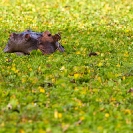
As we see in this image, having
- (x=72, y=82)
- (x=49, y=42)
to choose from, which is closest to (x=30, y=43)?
(x=49, y=42)

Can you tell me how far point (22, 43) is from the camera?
11.1 m

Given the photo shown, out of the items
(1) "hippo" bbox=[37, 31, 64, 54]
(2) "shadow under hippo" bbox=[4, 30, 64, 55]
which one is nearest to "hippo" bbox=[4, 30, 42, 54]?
(2) "shadow under hippo" bbox=[4, 30, 64, 55]

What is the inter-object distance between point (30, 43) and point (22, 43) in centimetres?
20

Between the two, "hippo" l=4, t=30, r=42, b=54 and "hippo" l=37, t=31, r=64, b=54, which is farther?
"hippo" l=37, t=31, r=64, b=54

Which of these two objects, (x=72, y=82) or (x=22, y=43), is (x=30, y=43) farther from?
(x=72, y=82)

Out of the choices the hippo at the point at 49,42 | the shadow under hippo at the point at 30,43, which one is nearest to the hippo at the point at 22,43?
the shadow under hippo at the point at 30,43

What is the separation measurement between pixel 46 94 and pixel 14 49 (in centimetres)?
370

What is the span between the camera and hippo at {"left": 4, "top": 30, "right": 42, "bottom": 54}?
36.3 ft

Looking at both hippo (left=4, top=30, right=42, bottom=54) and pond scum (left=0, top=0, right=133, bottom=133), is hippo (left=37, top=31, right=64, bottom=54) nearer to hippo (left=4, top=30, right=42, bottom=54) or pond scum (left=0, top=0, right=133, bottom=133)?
hippo (left=4, top=30, right=42, bottom=54)

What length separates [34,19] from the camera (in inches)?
658

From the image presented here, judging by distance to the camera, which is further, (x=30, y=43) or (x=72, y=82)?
(x=30, y=43)

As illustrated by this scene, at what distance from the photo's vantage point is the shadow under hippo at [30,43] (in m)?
11.1

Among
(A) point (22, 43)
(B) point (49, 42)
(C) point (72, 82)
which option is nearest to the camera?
(C) point (72, 82)

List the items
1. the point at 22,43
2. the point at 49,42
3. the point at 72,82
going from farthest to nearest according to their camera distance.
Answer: the point at 49,42
the point at 22,43
the point at 72,82
